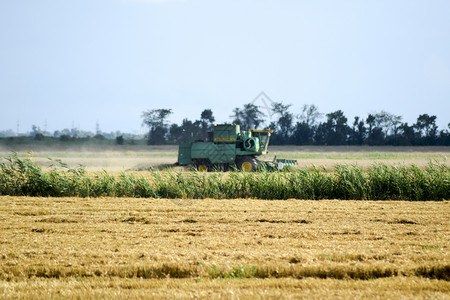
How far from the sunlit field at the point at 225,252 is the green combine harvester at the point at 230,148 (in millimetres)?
11846

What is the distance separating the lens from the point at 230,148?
2336cm

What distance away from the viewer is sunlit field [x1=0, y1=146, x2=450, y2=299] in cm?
542

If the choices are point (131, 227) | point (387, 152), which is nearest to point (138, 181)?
point (131, 227)

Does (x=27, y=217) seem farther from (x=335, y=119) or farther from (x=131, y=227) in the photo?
(x=335, y=119)

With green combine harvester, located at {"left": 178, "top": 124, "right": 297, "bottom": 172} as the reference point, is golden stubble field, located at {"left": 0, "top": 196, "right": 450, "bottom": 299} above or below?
below

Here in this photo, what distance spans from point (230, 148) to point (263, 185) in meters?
9.37

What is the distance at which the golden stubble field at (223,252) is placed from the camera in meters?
5.41

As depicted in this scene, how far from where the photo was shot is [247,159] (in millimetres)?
23641

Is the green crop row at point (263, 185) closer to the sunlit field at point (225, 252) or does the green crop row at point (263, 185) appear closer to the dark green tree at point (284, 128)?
the sunlit field at point (225, 252)

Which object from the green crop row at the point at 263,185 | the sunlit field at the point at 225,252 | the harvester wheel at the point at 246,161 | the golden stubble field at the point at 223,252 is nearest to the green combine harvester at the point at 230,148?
the harvester wheel at the point at 246,161

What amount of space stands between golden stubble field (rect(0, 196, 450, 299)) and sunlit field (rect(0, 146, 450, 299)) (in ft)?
0.06

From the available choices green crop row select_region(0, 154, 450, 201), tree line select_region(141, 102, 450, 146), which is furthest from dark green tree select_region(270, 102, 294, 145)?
green crop row select_region(0, 154, 450, 201)

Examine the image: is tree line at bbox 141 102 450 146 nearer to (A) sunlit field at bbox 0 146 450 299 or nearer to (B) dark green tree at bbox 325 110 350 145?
(B) dark green tree at bbox 325 110 350 145

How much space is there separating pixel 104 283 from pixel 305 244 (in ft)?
10.9
